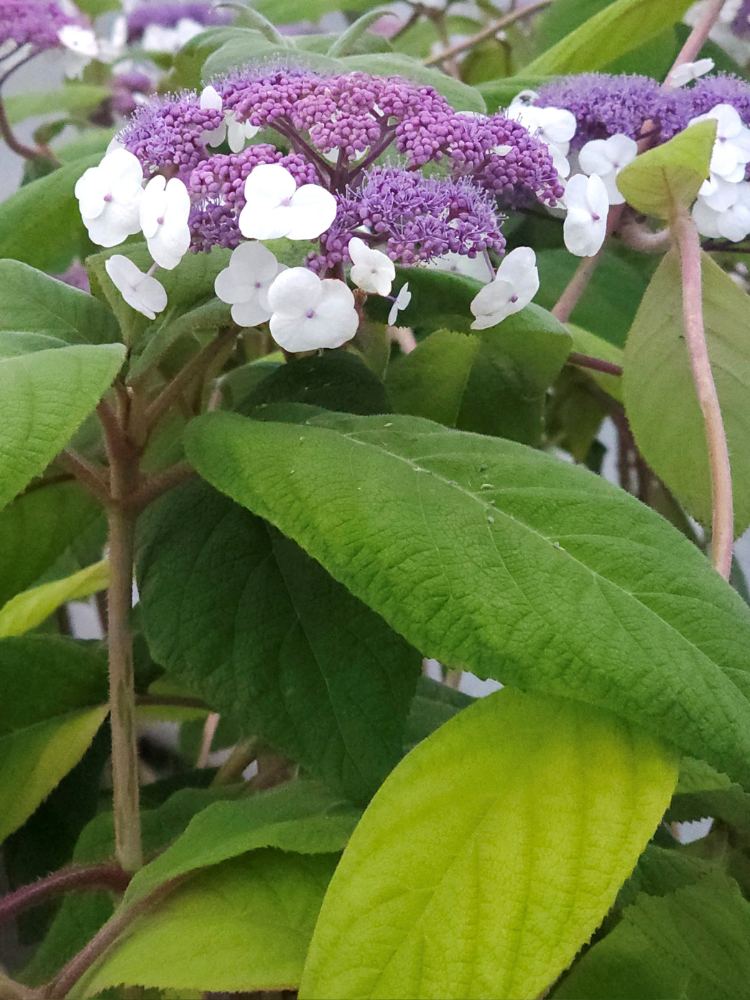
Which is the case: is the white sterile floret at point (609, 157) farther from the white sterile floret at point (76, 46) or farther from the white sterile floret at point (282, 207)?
the white sterile floret at point (76, 46)

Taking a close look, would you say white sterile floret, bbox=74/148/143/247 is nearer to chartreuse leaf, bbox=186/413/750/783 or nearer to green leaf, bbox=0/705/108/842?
chartreuse leaf, bbox=186/413/750/783

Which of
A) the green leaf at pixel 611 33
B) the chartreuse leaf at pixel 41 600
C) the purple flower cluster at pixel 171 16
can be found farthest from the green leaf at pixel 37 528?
the purple flower cluster at pixel 171 16

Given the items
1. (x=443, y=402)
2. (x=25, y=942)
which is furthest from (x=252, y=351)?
(x=25, y=942)

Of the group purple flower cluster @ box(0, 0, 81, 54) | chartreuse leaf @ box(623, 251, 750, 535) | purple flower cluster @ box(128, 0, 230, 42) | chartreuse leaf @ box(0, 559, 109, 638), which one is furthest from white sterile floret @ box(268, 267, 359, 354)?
purple flower cluster @ box(128, 0, 230, 42)

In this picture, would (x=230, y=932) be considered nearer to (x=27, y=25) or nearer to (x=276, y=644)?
(x=276, y=644)

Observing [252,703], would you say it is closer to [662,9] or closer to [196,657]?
[196,657]

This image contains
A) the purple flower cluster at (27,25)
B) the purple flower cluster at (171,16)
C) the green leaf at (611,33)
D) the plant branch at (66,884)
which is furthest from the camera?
the purple flower cluster at (171,16)
